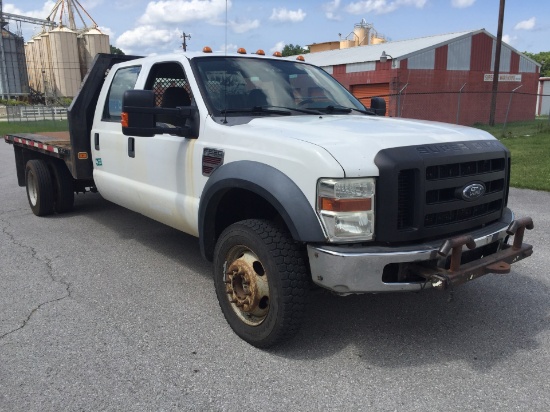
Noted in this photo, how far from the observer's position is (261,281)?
343 centimetres

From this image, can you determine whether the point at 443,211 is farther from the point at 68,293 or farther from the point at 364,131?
the point at 68,293

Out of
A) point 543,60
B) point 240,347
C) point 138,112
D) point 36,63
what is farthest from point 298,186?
point 543,60

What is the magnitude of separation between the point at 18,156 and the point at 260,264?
Result: 5.92m

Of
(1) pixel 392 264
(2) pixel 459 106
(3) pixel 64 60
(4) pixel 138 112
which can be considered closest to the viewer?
(1) pixel 392 264

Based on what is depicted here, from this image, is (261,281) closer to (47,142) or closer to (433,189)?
(433,189)

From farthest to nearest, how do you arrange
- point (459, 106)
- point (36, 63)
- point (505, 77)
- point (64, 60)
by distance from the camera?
1. point (36, 63)
2. point (64, 60)
3. point (505, 77)
4. point (459, 106)

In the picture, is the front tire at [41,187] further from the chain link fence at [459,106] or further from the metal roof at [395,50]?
the metal roof at [395,50]

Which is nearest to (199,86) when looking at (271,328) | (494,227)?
(271,328)

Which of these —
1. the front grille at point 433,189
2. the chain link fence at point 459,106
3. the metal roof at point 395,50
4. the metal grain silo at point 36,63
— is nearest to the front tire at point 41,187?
the front grille at point 433,189

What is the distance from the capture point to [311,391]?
3.02 metres

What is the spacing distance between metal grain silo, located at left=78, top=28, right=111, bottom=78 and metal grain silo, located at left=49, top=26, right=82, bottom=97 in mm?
947

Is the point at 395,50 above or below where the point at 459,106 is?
above

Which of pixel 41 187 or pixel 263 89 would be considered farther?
pixel 41 187

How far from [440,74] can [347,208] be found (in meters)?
29.3
